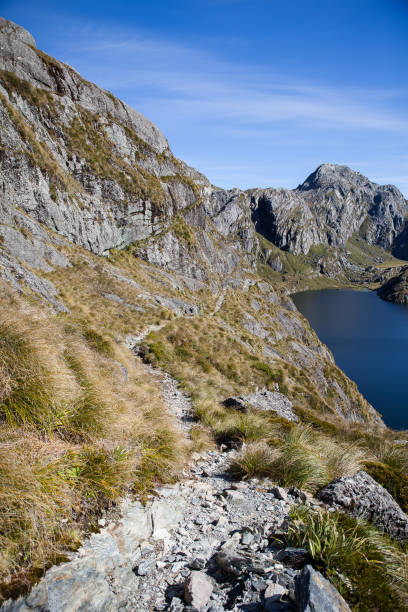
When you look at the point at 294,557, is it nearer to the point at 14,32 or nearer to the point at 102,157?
the point at 102,157

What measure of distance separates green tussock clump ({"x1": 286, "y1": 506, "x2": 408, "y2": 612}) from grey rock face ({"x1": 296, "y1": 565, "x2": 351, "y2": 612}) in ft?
1.21

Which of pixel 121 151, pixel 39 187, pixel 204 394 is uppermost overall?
pixel 121 151

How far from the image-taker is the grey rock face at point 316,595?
3.45 m

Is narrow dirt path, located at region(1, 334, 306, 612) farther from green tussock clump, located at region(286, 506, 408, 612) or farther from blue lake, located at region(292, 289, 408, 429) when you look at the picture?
blue lake, located at region(292, 289, 408, 429)

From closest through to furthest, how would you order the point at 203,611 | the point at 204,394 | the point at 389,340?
the point at 203,611 < the point at 204,394 < the point at 389,340

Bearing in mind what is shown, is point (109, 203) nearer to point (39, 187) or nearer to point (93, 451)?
point (39, 187)

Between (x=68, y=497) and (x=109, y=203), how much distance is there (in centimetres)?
5861

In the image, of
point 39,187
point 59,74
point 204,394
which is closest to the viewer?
point 204,394

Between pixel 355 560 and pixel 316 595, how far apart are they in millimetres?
1215

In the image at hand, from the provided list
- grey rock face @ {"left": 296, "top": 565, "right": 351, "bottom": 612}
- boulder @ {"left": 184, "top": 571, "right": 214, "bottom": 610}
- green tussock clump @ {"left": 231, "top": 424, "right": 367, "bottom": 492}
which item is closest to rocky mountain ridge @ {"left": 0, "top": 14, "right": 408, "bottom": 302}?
green tussock clump @ {"left": 231, "top": 424, "right": 367, "bottom": 492}

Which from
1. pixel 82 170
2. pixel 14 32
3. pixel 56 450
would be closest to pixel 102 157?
pixel 82 170

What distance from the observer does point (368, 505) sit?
6.45 m

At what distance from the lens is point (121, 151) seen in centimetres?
6431

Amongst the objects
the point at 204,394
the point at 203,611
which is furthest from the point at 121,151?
the point at 203,611
